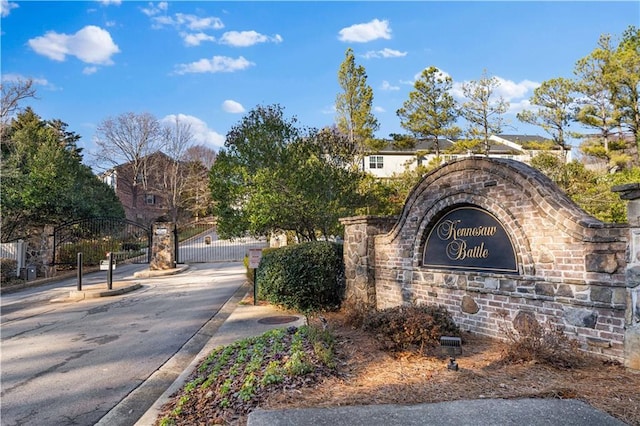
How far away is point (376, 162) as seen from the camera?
141ft

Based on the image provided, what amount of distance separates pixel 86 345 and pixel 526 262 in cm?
698

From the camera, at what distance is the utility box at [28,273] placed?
1523 centimetres

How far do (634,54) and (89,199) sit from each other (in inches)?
1214

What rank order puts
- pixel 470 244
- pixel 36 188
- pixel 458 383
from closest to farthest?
pixel 458 383 < pixel 470 244 < pixel 36 188

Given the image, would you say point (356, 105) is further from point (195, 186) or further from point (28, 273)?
point (28, 273)

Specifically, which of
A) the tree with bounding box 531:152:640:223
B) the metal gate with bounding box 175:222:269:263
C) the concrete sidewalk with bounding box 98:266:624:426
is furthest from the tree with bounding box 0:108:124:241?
the tree with bounding box 531:152:640:223

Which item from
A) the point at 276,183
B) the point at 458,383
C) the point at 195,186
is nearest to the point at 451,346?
the point at 458,383

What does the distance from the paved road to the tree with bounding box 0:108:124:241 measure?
222 inches

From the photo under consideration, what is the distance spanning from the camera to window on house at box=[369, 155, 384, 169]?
141ft

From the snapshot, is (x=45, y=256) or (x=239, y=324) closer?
(x=239, y=324)

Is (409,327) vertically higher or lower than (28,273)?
higher

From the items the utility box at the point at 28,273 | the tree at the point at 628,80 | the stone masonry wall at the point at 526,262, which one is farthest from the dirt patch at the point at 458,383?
the tree at the point at 628,80

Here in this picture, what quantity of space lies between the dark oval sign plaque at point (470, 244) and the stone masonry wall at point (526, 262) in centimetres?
10

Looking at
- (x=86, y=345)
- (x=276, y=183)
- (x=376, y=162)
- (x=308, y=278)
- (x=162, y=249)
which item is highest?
(x=376, y=162)
